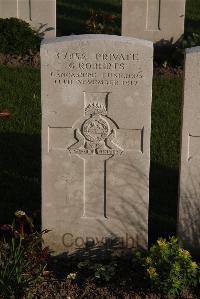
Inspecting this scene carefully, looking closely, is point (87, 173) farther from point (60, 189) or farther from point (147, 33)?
point (147, 33)

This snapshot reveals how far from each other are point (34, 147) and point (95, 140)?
268 centimetres

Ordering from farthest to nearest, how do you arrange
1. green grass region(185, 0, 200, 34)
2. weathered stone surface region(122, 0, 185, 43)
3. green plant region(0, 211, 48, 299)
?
green grass region(185, 0, 200, 34)
weathered stone surface region(122, 0, 185, 43)
green plant region(0, 211, 48, 299)

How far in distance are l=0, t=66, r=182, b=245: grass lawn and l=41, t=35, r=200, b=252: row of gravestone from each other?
1.80 ft

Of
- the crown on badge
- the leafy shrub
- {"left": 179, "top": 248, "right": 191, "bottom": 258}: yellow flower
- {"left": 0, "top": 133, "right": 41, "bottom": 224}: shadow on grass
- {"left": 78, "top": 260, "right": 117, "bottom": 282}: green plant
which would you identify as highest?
the leafy shrub

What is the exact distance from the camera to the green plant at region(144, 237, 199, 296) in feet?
16.4

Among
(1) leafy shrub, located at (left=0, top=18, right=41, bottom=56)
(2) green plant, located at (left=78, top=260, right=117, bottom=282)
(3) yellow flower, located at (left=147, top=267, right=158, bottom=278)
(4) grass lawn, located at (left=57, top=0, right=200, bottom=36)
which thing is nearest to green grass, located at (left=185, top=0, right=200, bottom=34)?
(4) grass lawn, located at (left=57, top=0, right=200, bottom=36)

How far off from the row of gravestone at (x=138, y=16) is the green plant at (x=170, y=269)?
7262 millimetres

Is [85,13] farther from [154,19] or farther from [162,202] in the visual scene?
[162,202]

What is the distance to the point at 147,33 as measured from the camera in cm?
1202

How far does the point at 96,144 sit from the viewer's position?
5.37m

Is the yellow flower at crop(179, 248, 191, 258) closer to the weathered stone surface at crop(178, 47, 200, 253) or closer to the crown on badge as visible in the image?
the weathered stone surface at crop(178, 47, 200, 253)

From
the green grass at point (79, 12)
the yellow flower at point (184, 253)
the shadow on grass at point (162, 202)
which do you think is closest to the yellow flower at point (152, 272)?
the yellow flower at point (184, 253)

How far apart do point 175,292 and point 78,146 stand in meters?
1.26

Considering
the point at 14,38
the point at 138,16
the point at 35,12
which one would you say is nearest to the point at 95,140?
the point at 14,38
